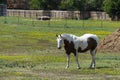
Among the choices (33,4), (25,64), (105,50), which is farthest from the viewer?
(33,4)

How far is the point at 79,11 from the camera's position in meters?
151

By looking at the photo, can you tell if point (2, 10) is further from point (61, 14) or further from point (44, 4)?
point (44, 4)

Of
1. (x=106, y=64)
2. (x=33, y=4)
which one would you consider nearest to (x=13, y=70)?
(x=106, y=64)

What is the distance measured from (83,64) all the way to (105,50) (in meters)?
13.0

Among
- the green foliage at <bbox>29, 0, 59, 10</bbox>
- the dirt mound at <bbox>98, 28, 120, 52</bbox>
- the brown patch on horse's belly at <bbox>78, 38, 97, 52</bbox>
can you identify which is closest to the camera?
the brown patch on horse's belly at <bbox>78, 38, 97, 52</bbox>

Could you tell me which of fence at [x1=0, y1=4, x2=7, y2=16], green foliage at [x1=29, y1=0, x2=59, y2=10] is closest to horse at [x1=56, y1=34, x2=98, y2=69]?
fence at [x1=0, y1=4, x2=7, y2=16]

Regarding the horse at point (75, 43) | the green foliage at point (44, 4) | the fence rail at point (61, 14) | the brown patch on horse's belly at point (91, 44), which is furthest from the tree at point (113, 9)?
the horse at point (75, 43)

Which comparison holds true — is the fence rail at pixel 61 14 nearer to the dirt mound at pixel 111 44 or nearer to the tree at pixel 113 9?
the tree at pixel 113 9

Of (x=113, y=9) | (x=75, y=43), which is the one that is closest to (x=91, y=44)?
(x=75, y=43)

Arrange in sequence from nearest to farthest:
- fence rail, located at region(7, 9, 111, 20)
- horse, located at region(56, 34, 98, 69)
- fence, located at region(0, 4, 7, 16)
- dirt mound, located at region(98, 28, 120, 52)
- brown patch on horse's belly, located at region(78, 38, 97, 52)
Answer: horse, located at region(56, 34, 98, 69) < brown patch on horse's belly, located at region(78, 38, 97, 52) < dirt mound, located at region(98, 28, 120, 52) < fence, located at region(0, 4, 7, 16) < fence rail, located at region(7, 9, 111, 20)

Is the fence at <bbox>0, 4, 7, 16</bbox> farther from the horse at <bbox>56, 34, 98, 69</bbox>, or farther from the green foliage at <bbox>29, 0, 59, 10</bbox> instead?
the horse at <bbox>56, 34, 98, 69</bbox>

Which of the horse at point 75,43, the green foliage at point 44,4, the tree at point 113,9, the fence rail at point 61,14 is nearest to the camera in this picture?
the horse at point 75,43

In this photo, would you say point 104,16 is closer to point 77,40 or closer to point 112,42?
point 112,42

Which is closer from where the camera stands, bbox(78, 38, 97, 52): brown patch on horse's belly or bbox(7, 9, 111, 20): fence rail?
bbox(78, 38, 97, 52): brown patch on horse's belly
